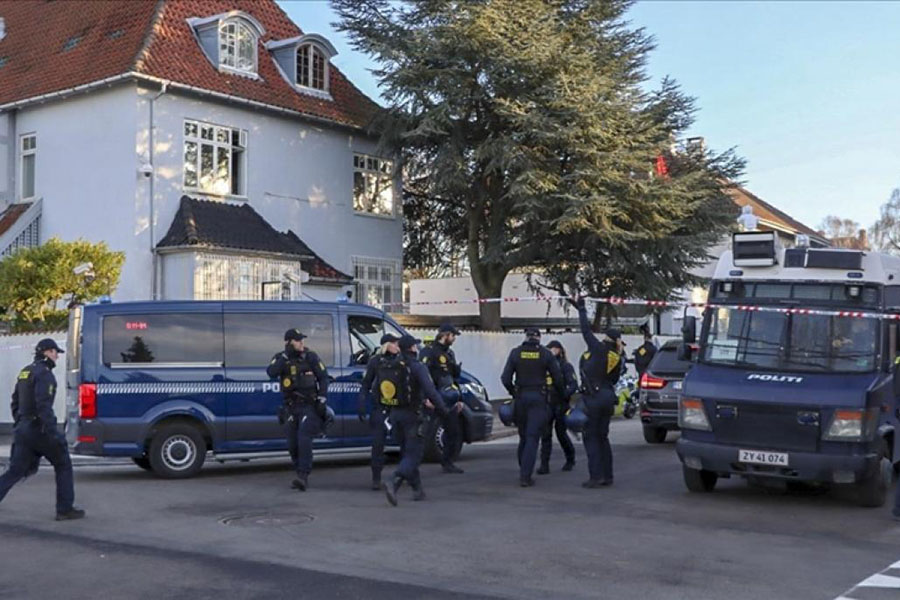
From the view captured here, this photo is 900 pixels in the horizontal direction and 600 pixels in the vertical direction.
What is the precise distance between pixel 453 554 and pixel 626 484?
4.72m

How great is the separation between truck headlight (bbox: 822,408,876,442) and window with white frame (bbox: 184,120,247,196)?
18.8m

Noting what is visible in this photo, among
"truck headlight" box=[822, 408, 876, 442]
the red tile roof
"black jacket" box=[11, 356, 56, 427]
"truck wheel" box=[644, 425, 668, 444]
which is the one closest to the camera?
"black jacket" box=[11, 356, 56, 427]

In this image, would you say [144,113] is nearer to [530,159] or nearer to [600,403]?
[530,159]

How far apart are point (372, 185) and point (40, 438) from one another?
21.9 metres

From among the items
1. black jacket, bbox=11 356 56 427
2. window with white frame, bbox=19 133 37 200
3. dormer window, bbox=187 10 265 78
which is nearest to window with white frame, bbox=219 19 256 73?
dormer window, bbox=187 10 265 78

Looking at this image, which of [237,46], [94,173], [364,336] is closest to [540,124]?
[237,46]

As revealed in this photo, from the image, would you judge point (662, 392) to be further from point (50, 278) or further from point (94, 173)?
point (94, 173)

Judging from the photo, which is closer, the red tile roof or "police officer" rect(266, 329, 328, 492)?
"police officer" rect(266, 329, 328, 492)

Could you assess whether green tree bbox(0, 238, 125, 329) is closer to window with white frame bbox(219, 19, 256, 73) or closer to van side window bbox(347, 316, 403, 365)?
window with white frame bbox(219, 19, 256, 73)

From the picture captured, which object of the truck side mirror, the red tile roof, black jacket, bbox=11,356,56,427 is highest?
the red tile roof

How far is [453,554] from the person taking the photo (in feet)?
28.0

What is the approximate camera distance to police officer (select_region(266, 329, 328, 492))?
12297 mm

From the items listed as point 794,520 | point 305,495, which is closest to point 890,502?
point 794,520

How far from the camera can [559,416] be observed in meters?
14.2
